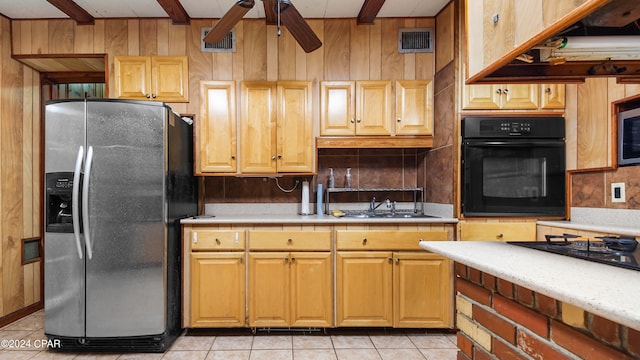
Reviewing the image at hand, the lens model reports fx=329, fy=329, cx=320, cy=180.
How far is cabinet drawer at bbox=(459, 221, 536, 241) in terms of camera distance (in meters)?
2.48

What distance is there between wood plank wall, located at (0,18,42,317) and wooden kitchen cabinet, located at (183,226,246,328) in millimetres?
1664

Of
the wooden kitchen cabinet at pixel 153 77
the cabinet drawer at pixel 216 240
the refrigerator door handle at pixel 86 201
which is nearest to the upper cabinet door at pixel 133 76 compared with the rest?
the wooden kitchen cabinet at pixel 153 77

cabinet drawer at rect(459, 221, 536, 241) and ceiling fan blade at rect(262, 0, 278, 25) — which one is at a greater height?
ceiling fan blade at rect(262, 0, 278, 25)

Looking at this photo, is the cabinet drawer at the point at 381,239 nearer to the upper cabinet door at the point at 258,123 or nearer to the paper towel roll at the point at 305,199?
the paper towel roll at the point at 305,199

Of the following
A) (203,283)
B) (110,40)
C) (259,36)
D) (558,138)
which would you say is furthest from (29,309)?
(558,138)

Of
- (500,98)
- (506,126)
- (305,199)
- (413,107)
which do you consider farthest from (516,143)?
(305,199)

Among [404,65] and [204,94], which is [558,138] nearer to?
[404,65]

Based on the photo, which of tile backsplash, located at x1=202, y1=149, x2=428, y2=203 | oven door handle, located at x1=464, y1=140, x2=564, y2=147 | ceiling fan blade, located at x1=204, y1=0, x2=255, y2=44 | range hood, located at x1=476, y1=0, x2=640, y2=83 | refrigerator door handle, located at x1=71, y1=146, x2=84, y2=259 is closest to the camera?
range hood, located at x1=476, y1=0, x2=640, y2=83

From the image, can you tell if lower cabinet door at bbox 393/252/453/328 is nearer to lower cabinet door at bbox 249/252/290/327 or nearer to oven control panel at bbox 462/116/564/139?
lower cabinet door at bbox 249/252/290/327

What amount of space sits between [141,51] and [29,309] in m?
2.55

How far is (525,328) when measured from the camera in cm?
87

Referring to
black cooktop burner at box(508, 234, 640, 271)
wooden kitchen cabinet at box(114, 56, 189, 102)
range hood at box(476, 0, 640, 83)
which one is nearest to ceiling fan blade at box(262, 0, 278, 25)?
wooden kitchen cabinet at box(114, 56, 189, 102)

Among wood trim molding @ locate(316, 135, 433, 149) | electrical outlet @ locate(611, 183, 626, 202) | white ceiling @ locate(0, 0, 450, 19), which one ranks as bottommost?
electrical outlet @ locate(611, 183, 626, 202)

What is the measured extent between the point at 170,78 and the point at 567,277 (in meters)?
3.00
